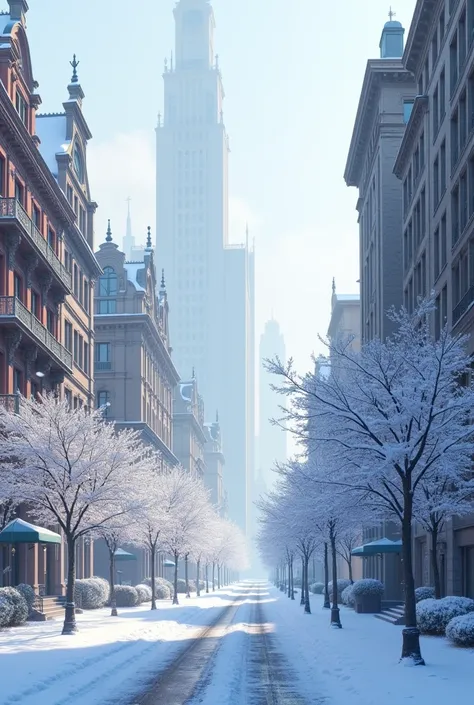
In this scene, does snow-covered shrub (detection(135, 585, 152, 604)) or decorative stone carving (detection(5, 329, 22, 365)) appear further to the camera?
snow-covered shrub (detection(135, 585, 152, 604))

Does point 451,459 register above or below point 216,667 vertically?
above

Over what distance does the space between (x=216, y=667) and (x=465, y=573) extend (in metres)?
19.2

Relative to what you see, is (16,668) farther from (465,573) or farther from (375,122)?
(375,122)

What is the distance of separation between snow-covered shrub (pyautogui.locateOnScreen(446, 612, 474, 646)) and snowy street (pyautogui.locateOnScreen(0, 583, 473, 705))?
0.41m

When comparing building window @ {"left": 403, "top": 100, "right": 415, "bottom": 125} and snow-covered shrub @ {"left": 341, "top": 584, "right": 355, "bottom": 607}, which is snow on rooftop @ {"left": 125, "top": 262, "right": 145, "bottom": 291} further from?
snow-covered shrub @ {"left": 341, "top": 584, "right": 355, "bottom": 607}

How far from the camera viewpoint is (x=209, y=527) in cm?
9275

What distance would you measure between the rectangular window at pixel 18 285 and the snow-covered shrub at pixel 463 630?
26459mm

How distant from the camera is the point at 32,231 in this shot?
4875 cm

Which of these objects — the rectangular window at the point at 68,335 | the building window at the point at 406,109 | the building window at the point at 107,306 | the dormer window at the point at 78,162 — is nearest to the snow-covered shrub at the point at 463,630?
the rectangular window at the point at 68,335

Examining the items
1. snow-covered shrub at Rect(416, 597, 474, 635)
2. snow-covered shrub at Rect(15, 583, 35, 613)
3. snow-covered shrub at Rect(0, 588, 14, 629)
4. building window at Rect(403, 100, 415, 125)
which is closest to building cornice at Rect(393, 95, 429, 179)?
building window at Rect(403, 100, 415, 125)

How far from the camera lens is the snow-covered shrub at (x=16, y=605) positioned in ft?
128

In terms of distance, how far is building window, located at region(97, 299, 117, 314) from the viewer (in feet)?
294

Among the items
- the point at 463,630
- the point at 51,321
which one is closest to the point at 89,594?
the point at 51,321

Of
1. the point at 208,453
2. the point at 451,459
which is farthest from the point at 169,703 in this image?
the point at 208,453
